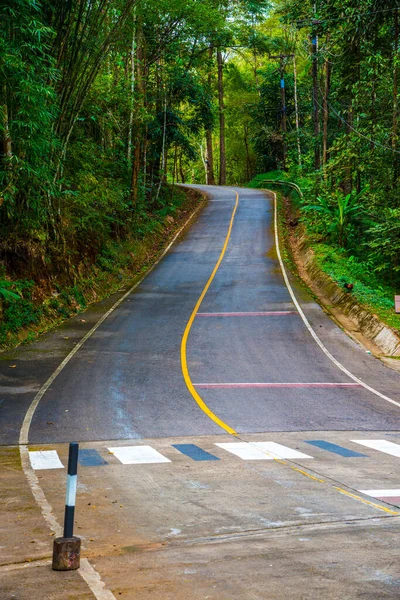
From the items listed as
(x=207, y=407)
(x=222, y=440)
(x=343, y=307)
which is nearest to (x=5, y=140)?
(x=207, y=407)

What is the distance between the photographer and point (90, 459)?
10531mm

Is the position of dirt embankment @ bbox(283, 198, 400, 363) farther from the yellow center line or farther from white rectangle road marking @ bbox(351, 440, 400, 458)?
white rectangle road marking @ bbox(351, 440, 400, 458)

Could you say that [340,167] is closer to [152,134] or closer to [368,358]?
[368,358]

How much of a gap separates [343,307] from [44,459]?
19.4m

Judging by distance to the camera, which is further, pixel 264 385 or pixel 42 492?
pixel 264 385

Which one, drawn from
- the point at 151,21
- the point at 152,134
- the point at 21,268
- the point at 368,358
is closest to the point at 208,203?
the point at 152,134

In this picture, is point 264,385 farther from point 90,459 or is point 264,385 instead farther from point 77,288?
point 77,288

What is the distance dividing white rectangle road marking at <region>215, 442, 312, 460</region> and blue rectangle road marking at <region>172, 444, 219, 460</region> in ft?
1.35

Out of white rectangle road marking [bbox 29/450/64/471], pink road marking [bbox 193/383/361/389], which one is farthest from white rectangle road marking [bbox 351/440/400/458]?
white rectangle road marking [bbox 29/450/64/471]

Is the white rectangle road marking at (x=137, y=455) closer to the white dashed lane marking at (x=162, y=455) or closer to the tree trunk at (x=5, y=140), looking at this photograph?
the white dashed lane marking at (x=162, y=455)

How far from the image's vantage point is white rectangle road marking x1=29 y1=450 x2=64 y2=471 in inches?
397

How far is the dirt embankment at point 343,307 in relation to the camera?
75.2ft

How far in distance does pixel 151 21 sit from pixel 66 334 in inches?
1070

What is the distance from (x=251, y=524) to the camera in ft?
23.0
